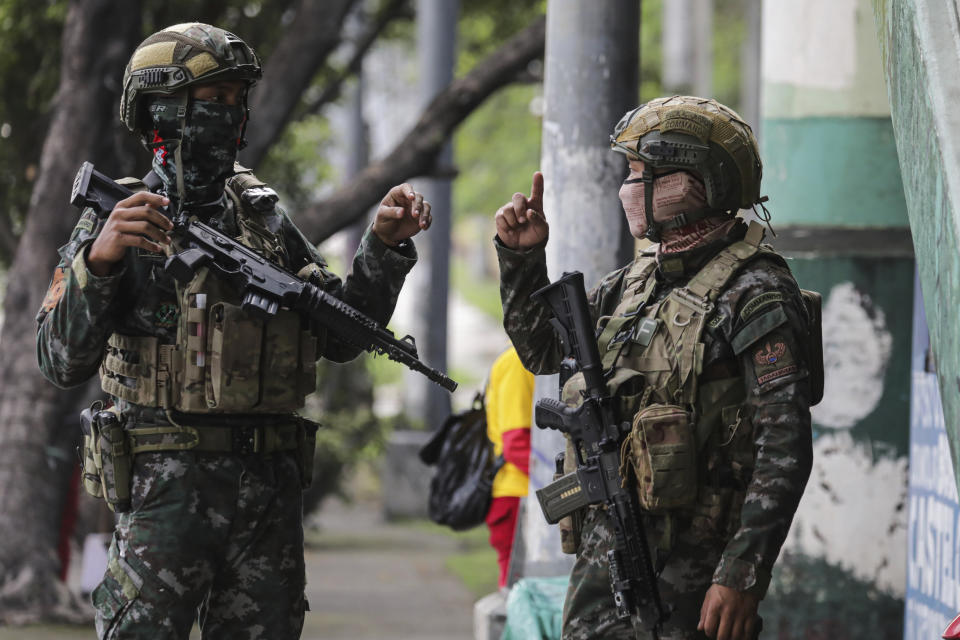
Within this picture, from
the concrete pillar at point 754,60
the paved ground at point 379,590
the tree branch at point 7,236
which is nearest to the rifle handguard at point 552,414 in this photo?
the paved ground at point 379,590

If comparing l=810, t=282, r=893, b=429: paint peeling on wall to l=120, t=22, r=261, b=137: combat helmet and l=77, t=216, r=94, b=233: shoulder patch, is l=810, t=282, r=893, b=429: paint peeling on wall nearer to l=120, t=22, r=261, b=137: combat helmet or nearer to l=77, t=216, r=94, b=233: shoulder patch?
l=120, t=22, r=261, b=137: combat helmet

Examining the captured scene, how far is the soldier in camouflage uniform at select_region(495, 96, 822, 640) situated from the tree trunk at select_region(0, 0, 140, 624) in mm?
4778

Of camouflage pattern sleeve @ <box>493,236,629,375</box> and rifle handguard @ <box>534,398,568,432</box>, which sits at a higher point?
camouflage pattern sleeve @ <box>493,236,629,375</box>

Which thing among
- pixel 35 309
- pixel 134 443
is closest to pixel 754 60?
pixel 35 309

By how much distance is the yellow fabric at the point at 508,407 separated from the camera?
19.3 ft

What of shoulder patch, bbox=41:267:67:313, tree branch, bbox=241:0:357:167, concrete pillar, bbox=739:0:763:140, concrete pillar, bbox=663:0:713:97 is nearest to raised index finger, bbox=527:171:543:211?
shoulder patch, bbox=41:267:67:313

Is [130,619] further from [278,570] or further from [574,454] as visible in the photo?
[574,454]

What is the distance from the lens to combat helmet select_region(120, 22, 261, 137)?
391cm

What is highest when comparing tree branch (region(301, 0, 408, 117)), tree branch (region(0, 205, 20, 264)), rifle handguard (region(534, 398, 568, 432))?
tree branch (region(301, 0, 408, 117))

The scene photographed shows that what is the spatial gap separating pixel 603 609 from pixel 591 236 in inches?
77.7

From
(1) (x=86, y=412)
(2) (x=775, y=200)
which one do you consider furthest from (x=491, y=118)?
(1) (x=86, y=412)

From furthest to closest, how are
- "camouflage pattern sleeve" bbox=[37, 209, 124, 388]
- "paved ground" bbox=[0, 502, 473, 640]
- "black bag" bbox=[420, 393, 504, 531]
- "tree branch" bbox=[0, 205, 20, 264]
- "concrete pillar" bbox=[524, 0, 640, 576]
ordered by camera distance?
"tree branch" bbox=[0, 205, 20, 264]
"paved ground" bbox=[0, 502, 473, 640]
"black bag" bbox=[420, 393, 504, 531]
"concrete pillar" bbox=[524, 0, 640, 576]
"camouflage pattern sleeve" bbox=[37, 209, 124, 388]

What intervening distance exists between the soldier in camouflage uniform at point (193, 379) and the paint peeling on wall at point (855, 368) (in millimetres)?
2718

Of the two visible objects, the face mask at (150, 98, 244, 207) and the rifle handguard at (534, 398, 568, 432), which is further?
the face mask at (150, 98, 244, 207)
